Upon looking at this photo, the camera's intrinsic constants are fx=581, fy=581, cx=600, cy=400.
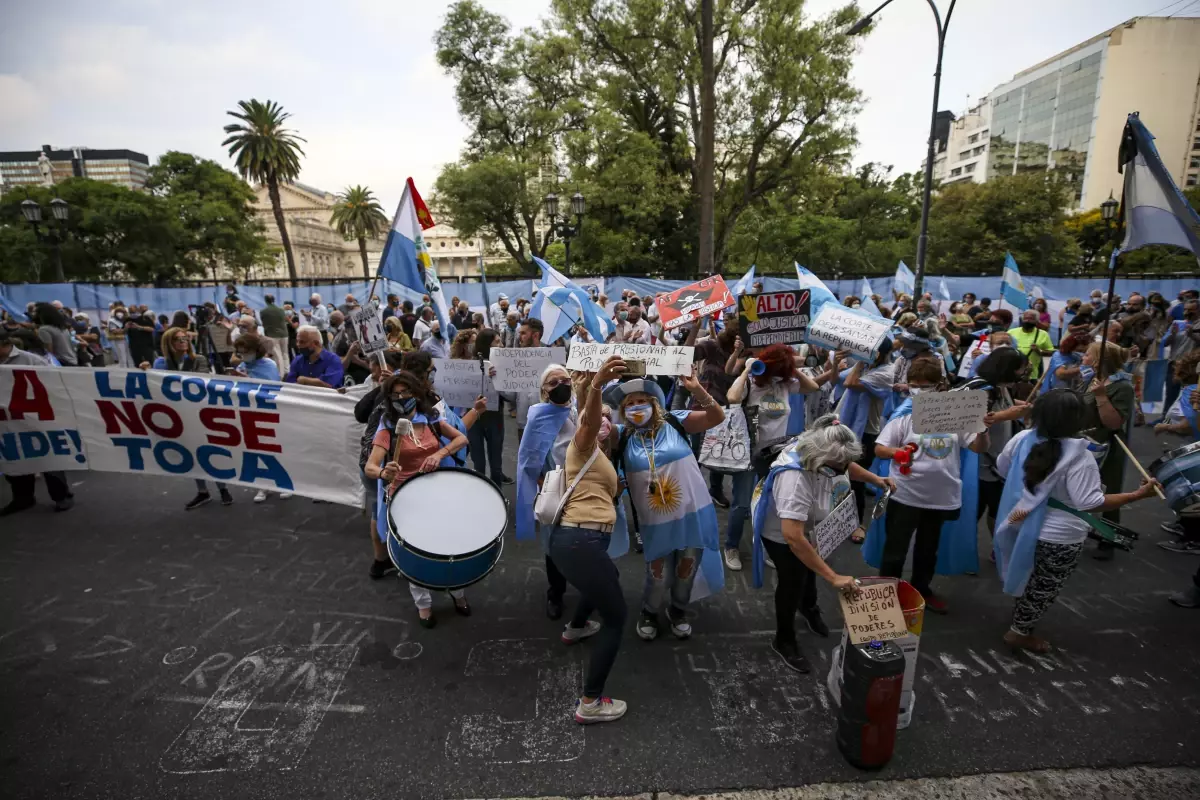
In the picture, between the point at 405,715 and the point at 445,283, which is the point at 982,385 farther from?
the point at 445,283

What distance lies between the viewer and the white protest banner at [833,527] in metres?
3.12

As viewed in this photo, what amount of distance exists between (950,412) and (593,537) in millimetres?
2474

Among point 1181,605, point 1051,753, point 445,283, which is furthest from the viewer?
point 445,283

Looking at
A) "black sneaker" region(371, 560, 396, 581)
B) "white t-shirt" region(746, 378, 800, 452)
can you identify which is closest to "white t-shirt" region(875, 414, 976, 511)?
"white t-shirt" region(746, 378, 800, 452)

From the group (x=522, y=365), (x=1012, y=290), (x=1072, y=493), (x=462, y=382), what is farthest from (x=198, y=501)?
(x=1012, y=290)

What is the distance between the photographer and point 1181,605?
4.14m

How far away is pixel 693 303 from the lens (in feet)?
22.3

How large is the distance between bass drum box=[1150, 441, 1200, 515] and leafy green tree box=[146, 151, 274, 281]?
50.6 metres

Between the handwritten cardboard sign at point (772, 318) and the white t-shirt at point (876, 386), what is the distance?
720 millimetres

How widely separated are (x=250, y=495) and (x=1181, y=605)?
8.40 meters

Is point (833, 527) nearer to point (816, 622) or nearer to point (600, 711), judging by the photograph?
point (816, 622)

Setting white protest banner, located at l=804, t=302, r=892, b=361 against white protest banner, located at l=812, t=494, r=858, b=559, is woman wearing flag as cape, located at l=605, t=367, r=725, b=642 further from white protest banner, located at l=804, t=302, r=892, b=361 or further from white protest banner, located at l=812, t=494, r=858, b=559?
white protest banner, located at l=804, t=302, r=892, b=361

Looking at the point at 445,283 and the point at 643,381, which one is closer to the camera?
the point at 643,381

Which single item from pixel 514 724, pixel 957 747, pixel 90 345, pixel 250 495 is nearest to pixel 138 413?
pixel 250 495
